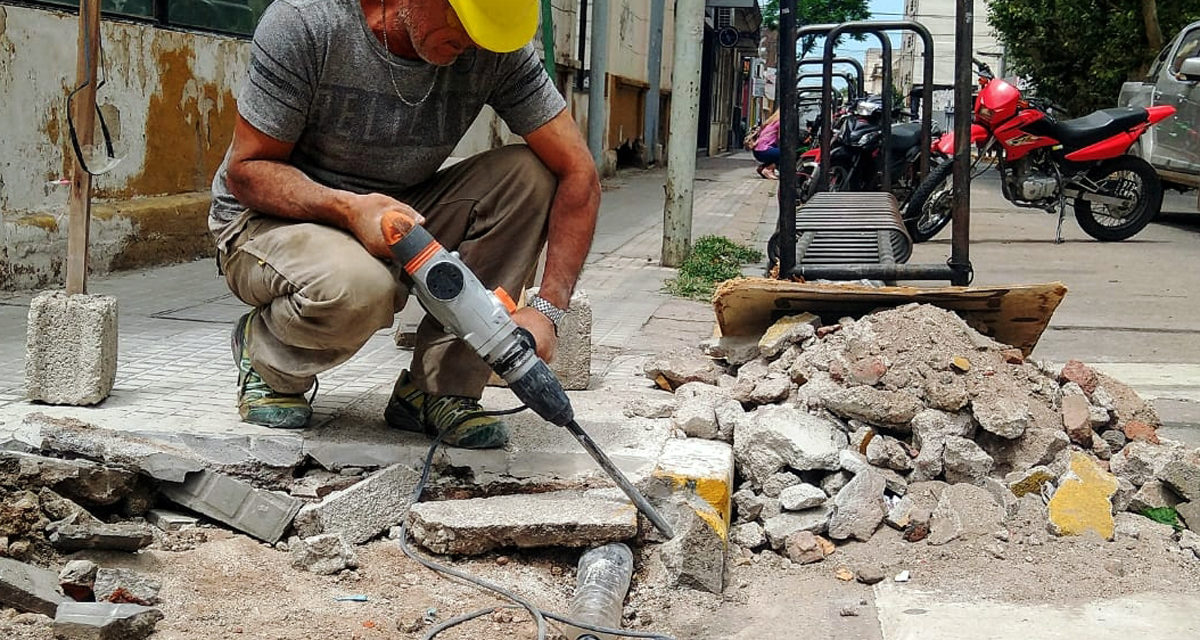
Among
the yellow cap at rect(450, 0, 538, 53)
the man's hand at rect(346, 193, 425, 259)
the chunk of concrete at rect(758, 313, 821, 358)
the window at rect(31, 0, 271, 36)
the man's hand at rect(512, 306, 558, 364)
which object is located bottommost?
the chunk of concrete at rect(758, 313, 821, 358)

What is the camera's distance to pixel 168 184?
6.50 metres

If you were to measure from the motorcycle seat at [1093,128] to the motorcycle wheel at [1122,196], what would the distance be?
10.1 inches

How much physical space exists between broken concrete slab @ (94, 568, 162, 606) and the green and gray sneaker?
926 mm

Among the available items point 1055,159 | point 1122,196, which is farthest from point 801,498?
point 1122,196

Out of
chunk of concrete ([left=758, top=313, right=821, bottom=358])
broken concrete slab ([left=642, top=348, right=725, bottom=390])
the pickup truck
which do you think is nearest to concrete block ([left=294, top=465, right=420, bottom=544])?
broken concrete slab ([left=642, top=348, right=725, bottom=390])

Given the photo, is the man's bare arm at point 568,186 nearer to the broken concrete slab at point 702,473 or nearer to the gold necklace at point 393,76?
the gold necklace at point 393,76

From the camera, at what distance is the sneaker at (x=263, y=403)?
3150 mm

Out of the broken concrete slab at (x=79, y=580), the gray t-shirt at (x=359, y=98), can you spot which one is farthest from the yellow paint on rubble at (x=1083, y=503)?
the broken concrete slab at (x=79, y=580)

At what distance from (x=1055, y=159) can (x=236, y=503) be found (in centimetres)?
818

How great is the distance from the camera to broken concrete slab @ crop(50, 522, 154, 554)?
238 centimetres

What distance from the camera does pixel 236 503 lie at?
2.65 metres

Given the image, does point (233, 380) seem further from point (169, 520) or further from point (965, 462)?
point (965, 462)

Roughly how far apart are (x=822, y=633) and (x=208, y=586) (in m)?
1.24

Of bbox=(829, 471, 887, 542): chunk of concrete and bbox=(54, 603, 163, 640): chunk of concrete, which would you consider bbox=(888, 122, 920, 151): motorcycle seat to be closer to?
bbox=(829, 471, 887, 542): chunk of concrete
